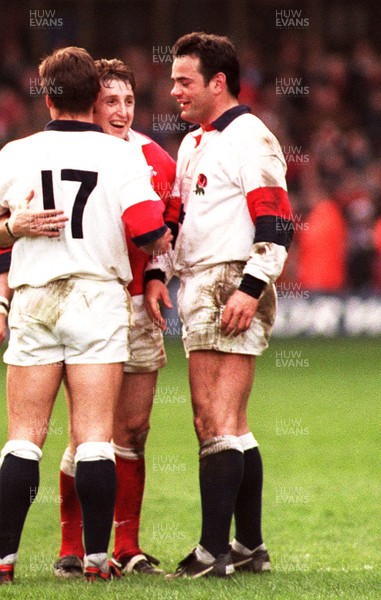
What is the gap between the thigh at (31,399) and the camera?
15.9ft

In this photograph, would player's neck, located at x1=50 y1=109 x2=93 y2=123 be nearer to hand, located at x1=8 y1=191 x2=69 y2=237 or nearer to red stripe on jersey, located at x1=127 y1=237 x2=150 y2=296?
hand, located at x1=8 y1=191 x2=69 y2=237

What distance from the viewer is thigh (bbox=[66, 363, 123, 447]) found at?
4.84 metres

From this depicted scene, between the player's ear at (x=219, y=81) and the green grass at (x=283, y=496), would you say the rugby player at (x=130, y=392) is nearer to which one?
the green grass at (x=283, y=496)

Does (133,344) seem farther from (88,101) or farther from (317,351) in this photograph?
(317,351)

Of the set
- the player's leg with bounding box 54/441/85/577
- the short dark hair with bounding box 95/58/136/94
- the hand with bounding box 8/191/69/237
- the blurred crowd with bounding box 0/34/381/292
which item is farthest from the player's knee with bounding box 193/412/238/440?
the blurred crowd with bounding box 0/34/381/292

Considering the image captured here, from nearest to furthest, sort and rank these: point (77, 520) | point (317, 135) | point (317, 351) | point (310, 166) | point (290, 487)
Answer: point (77, 520), point (290, 487), point (317, 351), point (310, 166), point (317, 135)

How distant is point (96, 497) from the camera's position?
15.7 ft

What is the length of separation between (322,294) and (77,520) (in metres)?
10.7

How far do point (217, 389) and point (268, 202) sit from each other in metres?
0.75

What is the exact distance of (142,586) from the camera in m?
4.85

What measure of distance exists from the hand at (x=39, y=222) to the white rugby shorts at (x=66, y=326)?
196 mm

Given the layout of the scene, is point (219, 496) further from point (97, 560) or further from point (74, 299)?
point (74, 299)

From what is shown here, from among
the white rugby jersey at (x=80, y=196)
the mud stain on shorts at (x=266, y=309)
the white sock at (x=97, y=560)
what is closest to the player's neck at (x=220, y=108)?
the white rugby jersey at (x=80, y=196)

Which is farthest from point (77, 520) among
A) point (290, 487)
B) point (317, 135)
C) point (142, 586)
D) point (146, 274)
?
point (317, 135)
